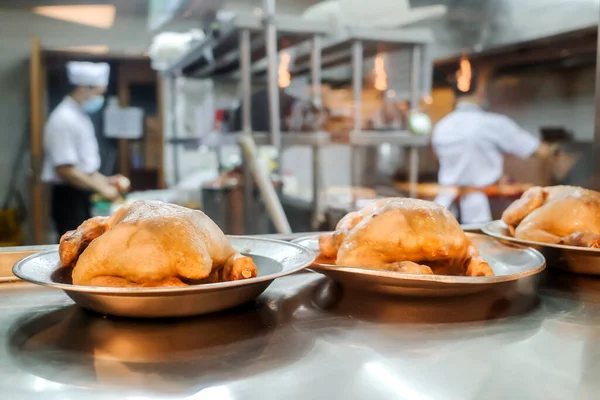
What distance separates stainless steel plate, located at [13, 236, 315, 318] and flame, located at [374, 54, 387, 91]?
3.07m

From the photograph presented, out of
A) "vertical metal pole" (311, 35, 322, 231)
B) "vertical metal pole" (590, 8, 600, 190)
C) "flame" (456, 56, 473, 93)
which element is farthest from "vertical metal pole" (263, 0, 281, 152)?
"flame" (456, 56, 473, 93)

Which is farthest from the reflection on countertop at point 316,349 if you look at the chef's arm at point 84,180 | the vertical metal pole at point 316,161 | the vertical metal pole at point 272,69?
the chef's arm at point 84,180

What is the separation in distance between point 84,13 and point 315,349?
5152 millimetres

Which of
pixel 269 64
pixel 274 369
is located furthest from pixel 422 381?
pixel 269 64

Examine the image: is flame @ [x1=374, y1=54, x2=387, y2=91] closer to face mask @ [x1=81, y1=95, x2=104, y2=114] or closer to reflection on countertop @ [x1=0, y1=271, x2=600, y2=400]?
face mask @ [x1=81, y1=95, x2=104, y2=114]

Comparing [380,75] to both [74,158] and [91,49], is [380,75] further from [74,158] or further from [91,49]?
[91,49]

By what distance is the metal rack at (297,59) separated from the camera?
2.67 meters

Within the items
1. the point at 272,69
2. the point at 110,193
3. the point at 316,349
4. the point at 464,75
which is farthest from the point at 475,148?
the point at 316,349

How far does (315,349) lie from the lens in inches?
26.0

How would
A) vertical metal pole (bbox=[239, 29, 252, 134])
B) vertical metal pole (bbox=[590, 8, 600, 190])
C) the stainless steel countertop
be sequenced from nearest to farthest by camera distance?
the stainless steel countertop → vertical metal pole (bbox=[590, 8, 600, 190]) → vertical metal pole (bbox=[239, 29, 252, 134])

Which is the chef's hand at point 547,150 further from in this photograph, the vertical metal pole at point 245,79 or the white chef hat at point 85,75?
the white chef hat at point 85,75

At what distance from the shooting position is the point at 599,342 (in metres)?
0.69

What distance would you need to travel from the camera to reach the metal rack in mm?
2672

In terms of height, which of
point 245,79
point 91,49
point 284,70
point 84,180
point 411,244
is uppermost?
point 91,49
